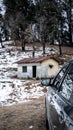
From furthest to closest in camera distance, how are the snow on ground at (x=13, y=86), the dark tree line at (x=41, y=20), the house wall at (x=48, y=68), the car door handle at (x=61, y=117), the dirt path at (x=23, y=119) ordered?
the dark tree line at (x=41, y=20)
the house wall at (x=48, y=68)
the snow on ground at (x=13, y=86)
the dirt path at (x=23, y=119)
the car door handle at (x=61, y=117)

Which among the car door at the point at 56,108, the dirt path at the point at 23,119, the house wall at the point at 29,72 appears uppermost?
the car door at the point at 56,108

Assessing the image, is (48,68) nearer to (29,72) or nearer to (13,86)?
(29,72)

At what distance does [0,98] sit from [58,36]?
33.3 metres

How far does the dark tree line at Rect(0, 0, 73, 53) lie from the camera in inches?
2402

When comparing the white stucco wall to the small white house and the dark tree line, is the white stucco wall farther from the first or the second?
the dark tree line

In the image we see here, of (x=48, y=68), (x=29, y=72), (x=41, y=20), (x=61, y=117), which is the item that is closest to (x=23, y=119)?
(x=61, y=117)

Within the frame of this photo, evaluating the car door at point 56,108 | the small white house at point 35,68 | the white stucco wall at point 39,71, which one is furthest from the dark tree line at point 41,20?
the car door at point 56,108

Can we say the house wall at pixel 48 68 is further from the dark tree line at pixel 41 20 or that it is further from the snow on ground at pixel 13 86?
the dark tree line at pixel 41 20

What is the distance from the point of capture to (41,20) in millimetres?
61188

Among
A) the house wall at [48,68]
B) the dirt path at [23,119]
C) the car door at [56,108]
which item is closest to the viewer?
the car door at [56,108]

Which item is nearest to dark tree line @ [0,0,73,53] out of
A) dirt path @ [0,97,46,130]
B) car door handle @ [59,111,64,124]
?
dirt path @ [0,97,46,130]

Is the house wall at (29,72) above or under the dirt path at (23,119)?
under

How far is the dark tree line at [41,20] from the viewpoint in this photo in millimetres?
61000

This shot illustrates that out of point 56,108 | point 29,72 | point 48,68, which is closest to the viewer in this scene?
point 56,108
